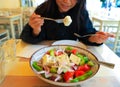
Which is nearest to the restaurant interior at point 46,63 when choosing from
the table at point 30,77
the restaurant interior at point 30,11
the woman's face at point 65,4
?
the table at point 30,77

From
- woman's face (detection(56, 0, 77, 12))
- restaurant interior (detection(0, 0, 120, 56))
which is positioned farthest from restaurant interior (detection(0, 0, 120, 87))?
restaurant interior (detection(0, 0, 120, 56))

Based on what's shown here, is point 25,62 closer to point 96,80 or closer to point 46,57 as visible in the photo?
point 46,57

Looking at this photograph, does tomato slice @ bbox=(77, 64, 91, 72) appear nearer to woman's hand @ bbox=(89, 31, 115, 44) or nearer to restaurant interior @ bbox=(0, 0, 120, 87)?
restaurant interior @ bbox=(0, 0, 120, 87)

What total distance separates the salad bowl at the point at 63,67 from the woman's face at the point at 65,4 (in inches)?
15.9

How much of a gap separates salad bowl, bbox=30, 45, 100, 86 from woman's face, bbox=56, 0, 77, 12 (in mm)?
404

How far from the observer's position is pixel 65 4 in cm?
97

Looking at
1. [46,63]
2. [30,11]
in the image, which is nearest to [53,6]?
[46,63]

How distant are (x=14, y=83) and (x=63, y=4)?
61 cm

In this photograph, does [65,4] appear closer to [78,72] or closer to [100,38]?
[100,38]

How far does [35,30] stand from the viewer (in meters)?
0.92

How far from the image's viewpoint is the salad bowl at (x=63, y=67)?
0.51 metres

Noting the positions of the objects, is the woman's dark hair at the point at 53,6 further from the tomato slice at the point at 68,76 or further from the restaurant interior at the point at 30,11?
the restaurant interior at the point at 30,11

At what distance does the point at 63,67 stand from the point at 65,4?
0.53m

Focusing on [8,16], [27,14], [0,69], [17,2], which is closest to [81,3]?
[0,69]
